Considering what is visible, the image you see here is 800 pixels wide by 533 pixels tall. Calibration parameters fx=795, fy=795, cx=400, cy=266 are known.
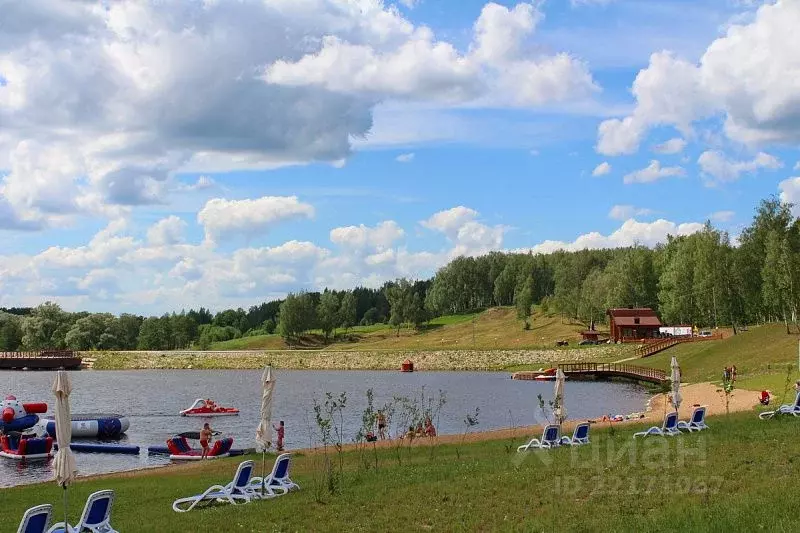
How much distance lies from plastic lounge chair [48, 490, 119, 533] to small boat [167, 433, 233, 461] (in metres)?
20.9

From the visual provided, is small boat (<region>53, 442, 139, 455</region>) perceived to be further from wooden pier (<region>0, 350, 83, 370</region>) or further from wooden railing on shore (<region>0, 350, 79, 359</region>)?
wooden railing on shore (<region>0, 350, 79, 359</region>)

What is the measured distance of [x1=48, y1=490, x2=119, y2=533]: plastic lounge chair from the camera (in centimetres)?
1312

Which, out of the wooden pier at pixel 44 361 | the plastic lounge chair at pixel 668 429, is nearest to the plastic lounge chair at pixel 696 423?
the plastic lounge chair at pixel 668 429

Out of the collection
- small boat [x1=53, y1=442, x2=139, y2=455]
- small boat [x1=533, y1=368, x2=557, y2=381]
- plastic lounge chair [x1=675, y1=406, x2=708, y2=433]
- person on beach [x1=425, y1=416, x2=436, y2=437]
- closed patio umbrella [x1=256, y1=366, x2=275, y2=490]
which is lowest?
small boat [x1=533, y1=368, x2=557, y2=381]

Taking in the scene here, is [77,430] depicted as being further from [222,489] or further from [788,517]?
[788,517]

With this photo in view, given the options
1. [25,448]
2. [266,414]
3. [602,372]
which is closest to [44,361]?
[602,372]

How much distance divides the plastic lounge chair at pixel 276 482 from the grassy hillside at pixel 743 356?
38114 mm

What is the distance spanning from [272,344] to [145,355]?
4307cm

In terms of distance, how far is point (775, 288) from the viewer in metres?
76.9

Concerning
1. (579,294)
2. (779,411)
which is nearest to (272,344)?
(579,294)

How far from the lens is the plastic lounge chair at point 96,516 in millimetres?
13125

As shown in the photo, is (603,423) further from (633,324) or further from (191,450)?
(633,324)

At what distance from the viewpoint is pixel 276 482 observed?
17.5 meters

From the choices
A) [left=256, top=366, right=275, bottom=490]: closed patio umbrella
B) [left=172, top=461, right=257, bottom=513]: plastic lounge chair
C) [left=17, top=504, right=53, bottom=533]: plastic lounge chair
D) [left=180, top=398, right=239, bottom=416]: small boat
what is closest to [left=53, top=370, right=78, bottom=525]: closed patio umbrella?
[left=17, top=504, right=53, bottom=533]: plastic lounge chair
